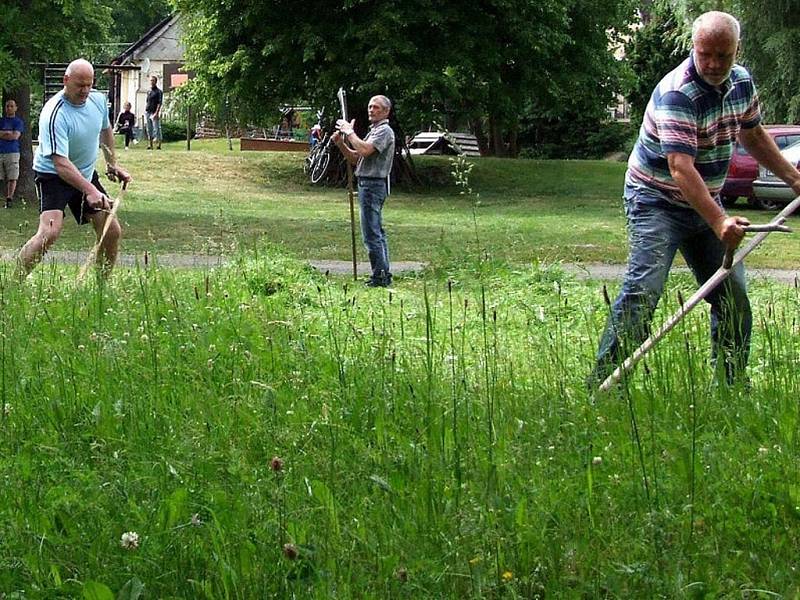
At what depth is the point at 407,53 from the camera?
98.0ft

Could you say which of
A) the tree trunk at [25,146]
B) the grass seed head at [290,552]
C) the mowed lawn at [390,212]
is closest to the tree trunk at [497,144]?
the mowed lawn at [390,212]

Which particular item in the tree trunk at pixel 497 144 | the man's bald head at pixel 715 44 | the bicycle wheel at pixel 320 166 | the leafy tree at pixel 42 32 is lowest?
Result: the tree trunk at pixel 497 144

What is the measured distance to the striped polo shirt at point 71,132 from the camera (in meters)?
10.0

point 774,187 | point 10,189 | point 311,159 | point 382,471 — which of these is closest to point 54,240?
point 382,471

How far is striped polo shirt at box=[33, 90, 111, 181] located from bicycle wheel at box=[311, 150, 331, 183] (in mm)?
24487

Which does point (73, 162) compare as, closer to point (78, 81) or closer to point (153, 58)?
point (78, 81)

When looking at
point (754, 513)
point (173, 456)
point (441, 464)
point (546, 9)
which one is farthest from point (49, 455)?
point (546, 9)

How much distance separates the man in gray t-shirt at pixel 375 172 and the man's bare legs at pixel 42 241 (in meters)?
3.42

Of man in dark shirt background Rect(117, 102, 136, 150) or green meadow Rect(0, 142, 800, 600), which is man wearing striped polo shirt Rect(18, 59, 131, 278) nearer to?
green meadow Rect(0, 142, 800, 600)

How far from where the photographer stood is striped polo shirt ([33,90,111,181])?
32.9 feet

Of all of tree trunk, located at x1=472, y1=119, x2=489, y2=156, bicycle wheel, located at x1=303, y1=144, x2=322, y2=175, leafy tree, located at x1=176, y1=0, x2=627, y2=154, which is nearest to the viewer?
leafy tree, located at x1=176, y1=0, x2=627, y2=154

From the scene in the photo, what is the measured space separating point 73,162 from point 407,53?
20.1 meters

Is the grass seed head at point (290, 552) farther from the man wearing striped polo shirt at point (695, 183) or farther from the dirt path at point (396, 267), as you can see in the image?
the dirt path at point (396, 267)

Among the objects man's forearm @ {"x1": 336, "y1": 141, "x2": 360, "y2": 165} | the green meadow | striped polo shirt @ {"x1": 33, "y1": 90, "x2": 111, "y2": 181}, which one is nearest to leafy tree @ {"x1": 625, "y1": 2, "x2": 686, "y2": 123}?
man's forearm @ {"x1": 336, "y1": 141, "x2": 360, "y2": 165}
